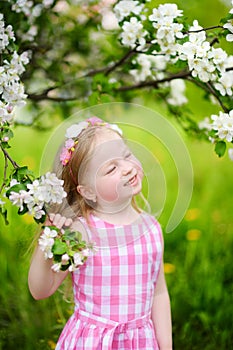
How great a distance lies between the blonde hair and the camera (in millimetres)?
1833

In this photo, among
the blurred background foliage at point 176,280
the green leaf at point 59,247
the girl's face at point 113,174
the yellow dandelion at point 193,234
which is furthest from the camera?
the yellow dandelion at point 193,234

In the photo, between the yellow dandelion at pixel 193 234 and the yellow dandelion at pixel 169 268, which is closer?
the yellow dandelion at pixel 169 268

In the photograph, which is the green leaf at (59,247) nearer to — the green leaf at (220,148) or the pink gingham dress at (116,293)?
the pink gingham dress at (116,293)

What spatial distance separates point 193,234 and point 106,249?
1698mm

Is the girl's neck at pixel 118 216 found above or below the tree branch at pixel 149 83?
below

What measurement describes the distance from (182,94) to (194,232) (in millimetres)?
1072

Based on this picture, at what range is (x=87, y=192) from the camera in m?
1.83

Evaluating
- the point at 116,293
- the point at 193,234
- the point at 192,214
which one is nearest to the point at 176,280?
the point at 193,234

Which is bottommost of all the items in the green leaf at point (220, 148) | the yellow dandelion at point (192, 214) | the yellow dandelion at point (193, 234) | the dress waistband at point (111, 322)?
the yellow dandelion at point (193, 234)

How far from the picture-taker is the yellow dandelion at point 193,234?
3490mm

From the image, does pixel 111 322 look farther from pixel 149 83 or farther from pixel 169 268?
pixel 169 268

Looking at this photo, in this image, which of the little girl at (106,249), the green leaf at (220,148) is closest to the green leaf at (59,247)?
the little girl at (106,249)

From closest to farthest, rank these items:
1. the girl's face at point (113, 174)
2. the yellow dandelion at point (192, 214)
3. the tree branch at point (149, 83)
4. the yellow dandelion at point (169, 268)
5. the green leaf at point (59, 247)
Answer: the green leaf at point (59, 247), the girl's face at point (113, 174), the tree branch at point (149, 83), the yellow dandelion at point (169, 268), the yellow dandelion at point (192, 214)

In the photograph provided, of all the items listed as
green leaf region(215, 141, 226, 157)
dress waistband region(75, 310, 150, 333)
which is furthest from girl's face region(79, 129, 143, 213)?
dress waistband region(75, 310, 150, 333)
